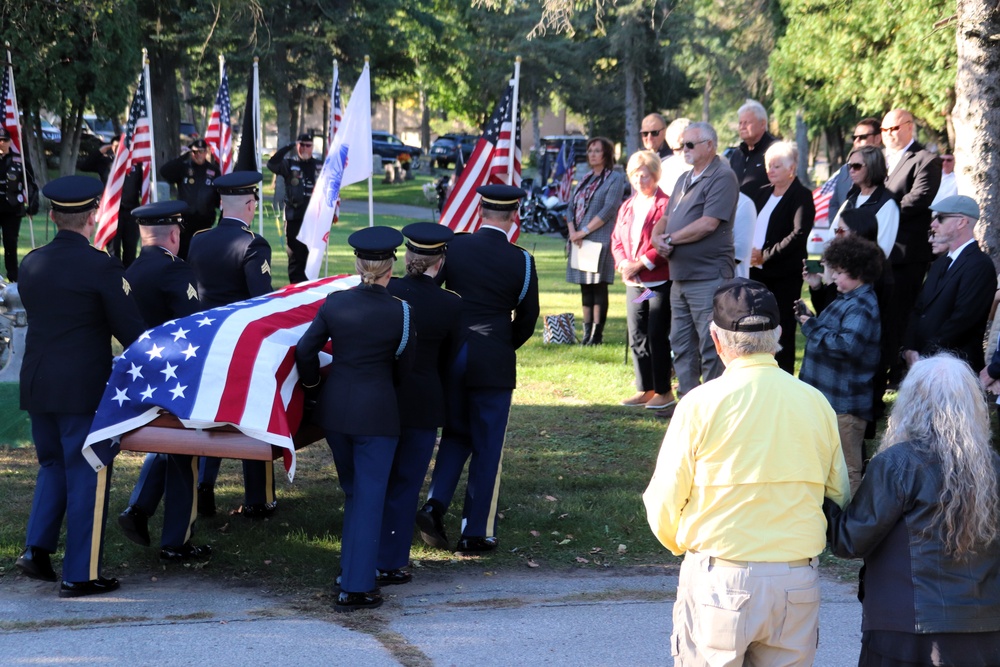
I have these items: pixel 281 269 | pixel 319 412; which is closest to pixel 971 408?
pixel 319 412

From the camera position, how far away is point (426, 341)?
5199 mm

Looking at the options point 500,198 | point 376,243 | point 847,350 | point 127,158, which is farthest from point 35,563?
point 127,158

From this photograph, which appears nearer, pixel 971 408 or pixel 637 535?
pixel 971 408

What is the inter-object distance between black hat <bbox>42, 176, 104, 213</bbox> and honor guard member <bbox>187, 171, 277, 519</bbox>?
96cm

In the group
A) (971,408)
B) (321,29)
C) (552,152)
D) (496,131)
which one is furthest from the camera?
(552,152)

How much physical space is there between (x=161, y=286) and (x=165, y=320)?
8.2 inches

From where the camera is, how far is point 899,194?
8.25m

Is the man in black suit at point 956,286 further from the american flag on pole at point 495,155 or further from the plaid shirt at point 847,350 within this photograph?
the american flag on pole at point 495,155

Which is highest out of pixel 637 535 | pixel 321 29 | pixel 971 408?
pixel 321 29

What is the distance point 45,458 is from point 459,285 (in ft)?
7.05

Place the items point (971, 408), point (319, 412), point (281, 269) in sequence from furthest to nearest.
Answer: point (281, 269) < point (319, 412) < point (971, 408)

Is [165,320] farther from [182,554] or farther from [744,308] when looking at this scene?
[744,308]

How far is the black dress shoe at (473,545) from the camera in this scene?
18.4 ft

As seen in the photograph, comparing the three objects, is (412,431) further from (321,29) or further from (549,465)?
(321,29)
